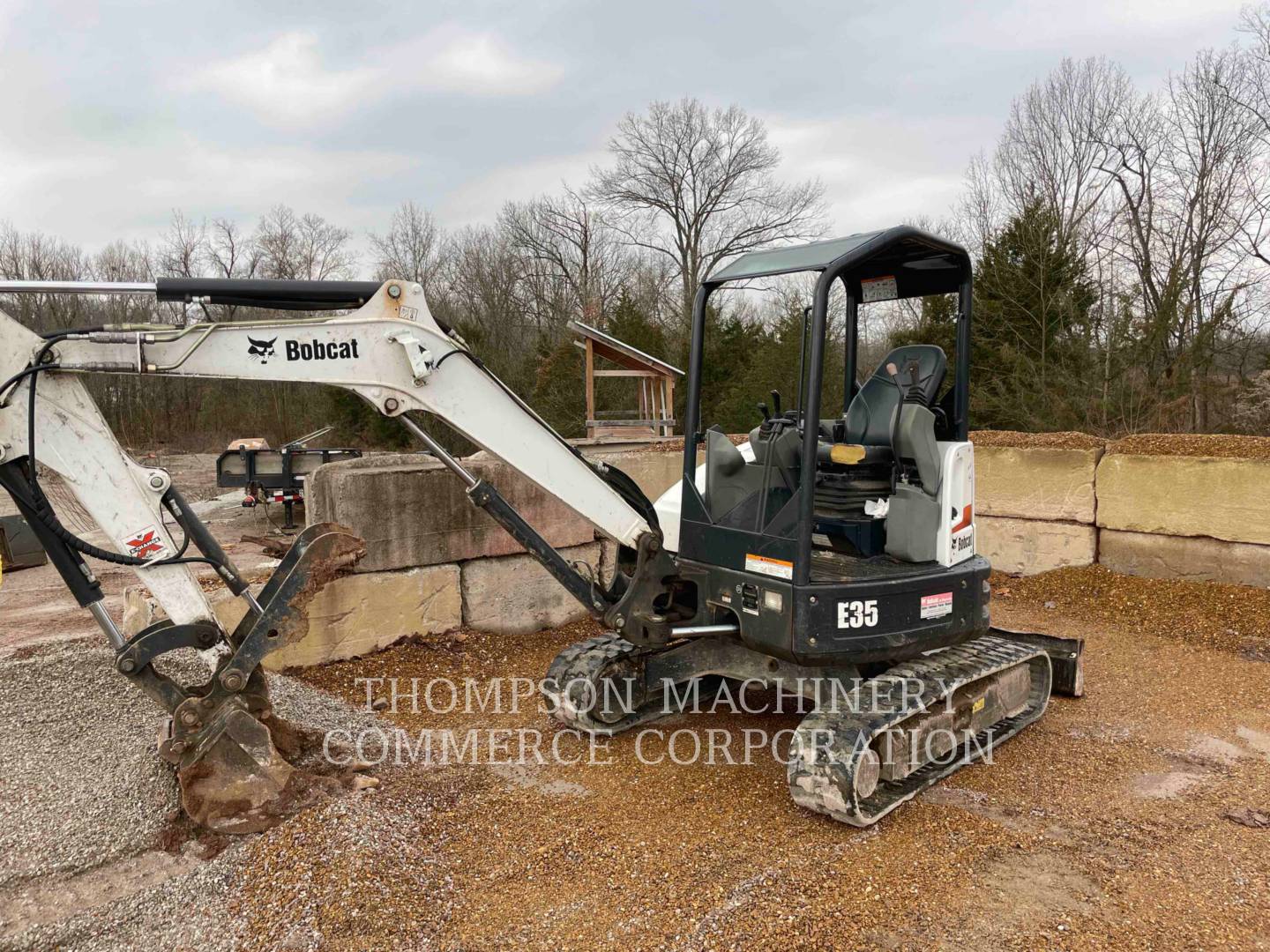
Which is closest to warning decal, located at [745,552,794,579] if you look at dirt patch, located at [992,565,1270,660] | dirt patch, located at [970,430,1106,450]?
dirt patch, located at [992,565,1270,660]

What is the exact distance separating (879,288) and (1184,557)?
463 cm

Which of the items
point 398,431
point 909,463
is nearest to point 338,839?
point 909,463

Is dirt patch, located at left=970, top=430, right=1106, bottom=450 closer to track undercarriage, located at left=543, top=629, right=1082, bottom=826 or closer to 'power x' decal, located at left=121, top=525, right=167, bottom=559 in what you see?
track undercarriage, located at left=543, top=629, right=1082, bottom=826

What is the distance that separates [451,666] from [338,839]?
104 inches

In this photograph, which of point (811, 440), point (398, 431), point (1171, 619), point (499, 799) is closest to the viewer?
point (811, 440)

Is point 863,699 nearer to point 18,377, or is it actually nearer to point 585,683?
point 585,683

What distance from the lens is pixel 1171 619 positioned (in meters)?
7.34

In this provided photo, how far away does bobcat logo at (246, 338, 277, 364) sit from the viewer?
3.72m

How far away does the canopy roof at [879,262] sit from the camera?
3998 millimetres

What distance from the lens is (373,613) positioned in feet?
20.2

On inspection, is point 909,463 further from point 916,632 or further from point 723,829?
point 723,829

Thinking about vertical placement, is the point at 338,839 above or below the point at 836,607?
below

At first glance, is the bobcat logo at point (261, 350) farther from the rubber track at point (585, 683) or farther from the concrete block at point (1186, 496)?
the concrete block at point (1186, 496)

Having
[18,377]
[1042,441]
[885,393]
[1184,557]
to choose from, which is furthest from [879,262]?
[1184,557]
